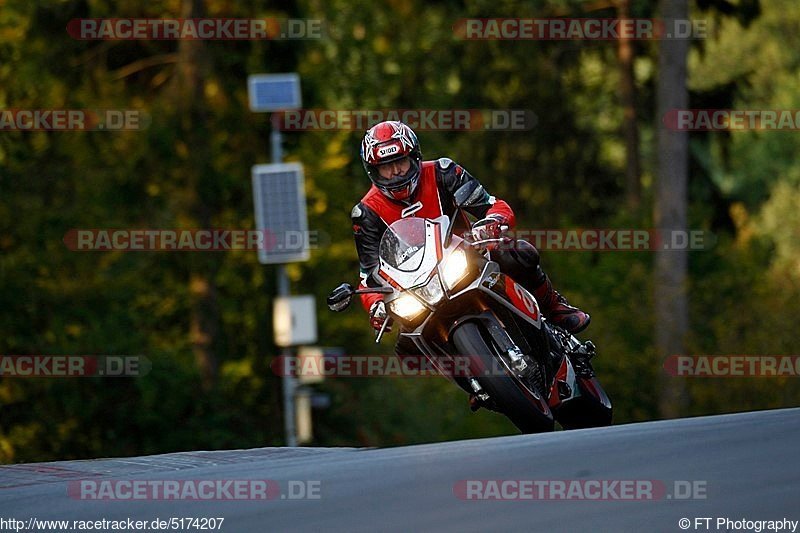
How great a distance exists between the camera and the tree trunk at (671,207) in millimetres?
22672

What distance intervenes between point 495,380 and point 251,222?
66.6 ft

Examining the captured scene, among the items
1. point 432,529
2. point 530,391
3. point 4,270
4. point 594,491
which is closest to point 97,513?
point 432,529

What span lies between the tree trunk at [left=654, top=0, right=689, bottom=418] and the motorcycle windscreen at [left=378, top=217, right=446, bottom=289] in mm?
13708

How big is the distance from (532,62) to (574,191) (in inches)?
135

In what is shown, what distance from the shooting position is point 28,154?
26.7 meters

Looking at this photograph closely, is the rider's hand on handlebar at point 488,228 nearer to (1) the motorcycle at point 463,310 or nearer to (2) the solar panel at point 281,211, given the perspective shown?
(1) the motorcycle at point 463,310

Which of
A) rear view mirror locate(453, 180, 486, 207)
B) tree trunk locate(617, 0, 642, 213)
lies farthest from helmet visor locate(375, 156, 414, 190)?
tree trunk locate(617, 0, 642, 213)

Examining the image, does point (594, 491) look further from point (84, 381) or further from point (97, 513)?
point (84, 381)

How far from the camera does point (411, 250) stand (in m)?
9.32

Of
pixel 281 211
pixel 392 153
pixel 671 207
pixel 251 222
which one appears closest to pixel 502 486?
pixel 392 153

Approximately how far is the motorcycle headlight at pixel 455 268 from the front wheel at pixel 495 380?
25cm

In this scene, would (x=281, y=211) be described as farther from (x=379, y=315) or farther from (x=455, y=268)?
(x=455, y=268)

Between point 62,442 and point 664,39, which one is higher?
point 664,39

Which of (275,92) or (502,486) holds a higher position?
(275,92)
